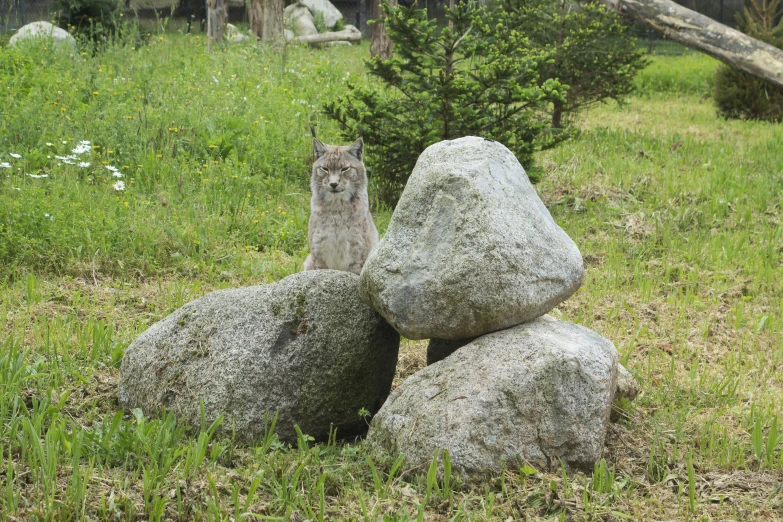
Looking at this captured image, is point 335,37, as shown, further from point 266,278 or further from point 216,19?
point 266,278

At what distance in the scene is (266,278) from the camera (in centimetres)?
778

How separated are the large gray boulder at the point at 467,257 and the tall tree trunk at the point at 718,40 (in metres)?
11.7

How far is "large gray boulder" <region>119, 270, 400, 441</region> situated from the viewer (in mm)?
4801

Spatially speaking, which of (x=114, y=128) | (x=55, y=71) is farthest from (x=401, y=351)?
(x=55, y=71)

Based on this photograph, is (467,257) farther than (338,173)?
No

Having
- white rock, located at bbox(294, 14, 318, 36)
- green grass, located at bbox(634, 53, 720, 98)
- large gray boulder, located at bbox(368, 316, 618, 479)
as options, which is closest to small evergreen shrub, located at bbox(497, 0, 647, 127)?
green grass, located at bbox(634, 53, 720, 98)

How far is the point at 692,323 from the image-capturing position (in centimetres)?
701

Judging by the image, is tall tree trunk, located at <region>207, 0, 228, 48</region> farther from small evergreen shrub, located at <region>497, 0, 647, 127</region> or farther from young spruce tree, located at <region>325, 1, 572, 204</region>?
young spruce tree, located at <region>325, 1, 572, 204</region>

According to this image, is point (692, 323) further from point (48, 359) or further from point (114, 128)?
point (114, 128)

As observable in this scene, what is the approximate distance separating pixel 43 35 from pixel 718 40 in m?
12.0

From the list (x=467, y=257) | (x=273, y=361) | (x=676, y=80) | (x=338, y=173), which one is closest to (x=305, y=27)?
(x=676, y=80)

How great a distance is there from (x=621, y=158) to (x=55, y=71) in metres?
8.27

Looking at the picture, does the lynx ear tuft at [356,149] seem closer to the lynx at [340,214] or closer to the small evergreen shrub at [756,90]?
the lynx at [340,214]

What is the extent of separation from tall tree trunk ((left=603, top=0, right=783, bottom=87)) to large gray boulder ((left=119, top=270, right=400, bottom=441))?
1200cm
